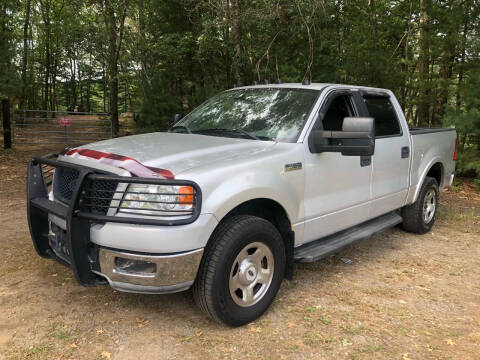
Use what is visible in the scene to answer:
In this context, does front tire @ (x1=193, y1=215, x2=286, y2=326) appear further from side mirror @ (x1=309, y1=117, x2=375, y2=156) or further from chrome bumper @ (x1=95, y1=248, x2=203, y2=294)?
side mirror @ (x1=309, y1=117, x2=375, y2=156)

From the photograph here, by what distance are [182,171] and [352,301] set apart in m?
2.00

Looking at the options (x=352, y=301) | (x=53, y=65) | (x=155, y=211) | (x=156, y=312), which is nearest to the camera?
(x=155, y=211)

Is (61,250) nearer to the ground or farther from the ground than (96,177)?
nearer to the ground

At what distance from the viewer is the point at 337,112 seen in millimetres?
4402

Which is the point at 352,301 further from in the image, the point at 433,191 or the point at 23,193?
the point at 23,193

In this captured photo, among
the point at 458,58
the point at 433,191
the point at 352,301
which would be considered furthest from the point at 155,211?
the point at 458,58

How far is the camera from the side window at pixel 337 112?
4.21 m

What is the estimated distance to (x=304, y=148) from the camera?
145 inches

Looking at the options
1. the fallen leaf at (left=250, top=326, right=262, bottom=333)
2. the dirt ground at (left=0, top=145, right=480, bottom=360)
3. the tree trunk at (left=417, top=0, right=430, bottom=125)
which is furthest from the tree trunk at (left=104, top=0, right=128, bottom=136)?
the fallen leaf at (left=250, top=326, right=262, bottom=333)

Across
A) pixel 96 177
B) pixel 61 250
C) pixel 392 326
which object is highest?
pixel 96 177

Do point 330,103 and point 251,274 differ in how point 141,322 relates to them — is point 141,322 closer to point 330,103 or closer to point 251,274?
point 251,274

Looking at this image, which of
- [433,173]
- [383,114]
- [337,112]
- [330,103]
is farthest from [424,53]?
[330,103]

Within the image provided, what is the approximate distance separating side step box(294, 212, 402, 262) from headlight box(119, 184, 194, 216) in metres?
1.32

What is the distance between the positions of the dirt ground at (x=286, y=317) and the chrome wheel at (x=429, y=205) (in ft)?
3.32
